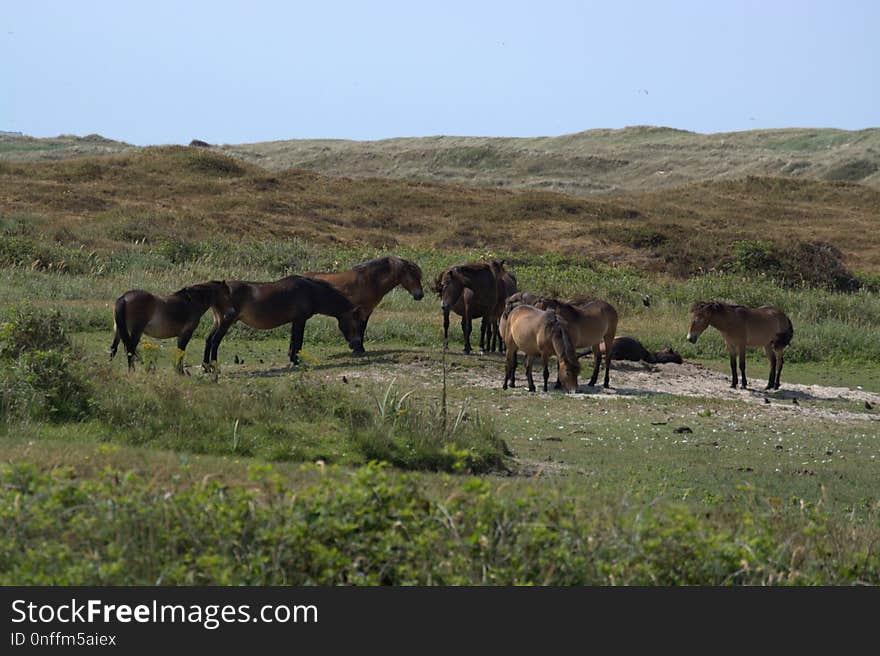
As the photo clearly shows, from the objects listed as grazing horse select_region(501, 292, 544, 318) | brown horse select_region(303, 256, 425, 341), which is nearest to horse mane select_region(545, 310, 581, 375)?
grazing horse select_region(501, 292, 544, 318)

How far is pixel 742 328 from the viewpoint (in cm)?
1875

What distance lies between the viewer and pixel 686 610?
6879 millimetres

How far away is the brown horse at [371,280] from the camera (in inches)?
777

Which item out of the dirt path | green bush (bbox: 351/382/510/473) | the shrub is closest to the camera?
green bush (bbox: 351/382/510/473)

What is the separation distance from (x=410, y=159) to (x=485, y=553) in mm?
79065

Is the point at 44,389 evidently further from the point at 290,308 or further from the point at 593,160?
the point at 593,160

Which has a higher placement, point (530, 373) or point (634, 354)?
point (530, 373)

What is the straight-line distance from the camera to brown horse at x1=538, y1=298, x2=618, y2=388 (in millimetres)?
17406

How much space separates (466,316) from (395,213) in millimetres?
30155

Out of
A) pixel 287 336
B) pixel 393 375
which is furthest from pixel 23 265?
pixel 393 375

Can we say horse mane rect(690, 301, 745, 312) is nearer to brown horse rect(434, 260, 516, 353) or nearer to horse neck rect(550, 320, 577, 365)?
brown horse rect(434, 260, 516, 353)

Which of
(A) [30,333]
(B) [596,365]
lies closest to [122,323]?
(A) [30,333]

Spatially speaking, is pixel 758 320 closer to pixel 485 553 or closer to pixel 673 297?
pixel 673 297

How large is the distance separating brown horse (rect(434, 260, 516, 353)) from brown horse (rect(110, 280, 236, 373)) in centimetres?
383
